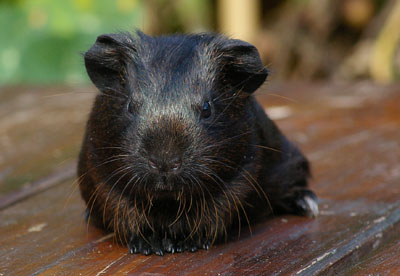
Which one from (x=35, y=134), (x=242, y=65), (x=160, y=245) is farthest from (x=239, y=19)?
(x=160, y=245)

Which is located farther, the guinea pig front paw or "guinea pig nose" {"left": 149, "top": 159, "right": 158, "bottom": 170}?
the guinea pig front paw

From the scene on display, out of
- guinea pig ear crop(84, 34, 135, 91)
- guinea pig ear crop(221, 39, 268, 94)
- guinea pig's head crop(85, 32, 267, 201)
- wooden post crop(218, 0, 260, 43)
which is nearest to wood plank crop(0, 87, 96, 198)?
guinea pig ear crop(84, 34, 135, 91)

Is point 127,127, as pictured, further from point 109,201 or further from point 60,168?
point 60,168

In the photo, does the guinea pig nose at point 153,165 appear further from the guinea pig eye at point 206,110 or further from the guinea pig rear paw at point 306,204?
the guinea pig rear paw at point 306,204

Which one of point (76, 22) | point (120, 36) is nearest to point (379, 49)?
point (76, 22)

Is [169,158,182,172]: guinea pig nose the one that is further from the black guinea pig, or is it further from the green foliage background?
the green foliage background

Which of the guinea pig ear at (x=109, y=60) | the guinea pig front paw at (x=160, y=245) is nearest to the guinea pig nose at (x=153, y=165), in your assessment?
the guinea pig front paw at (x=160, y=245)
